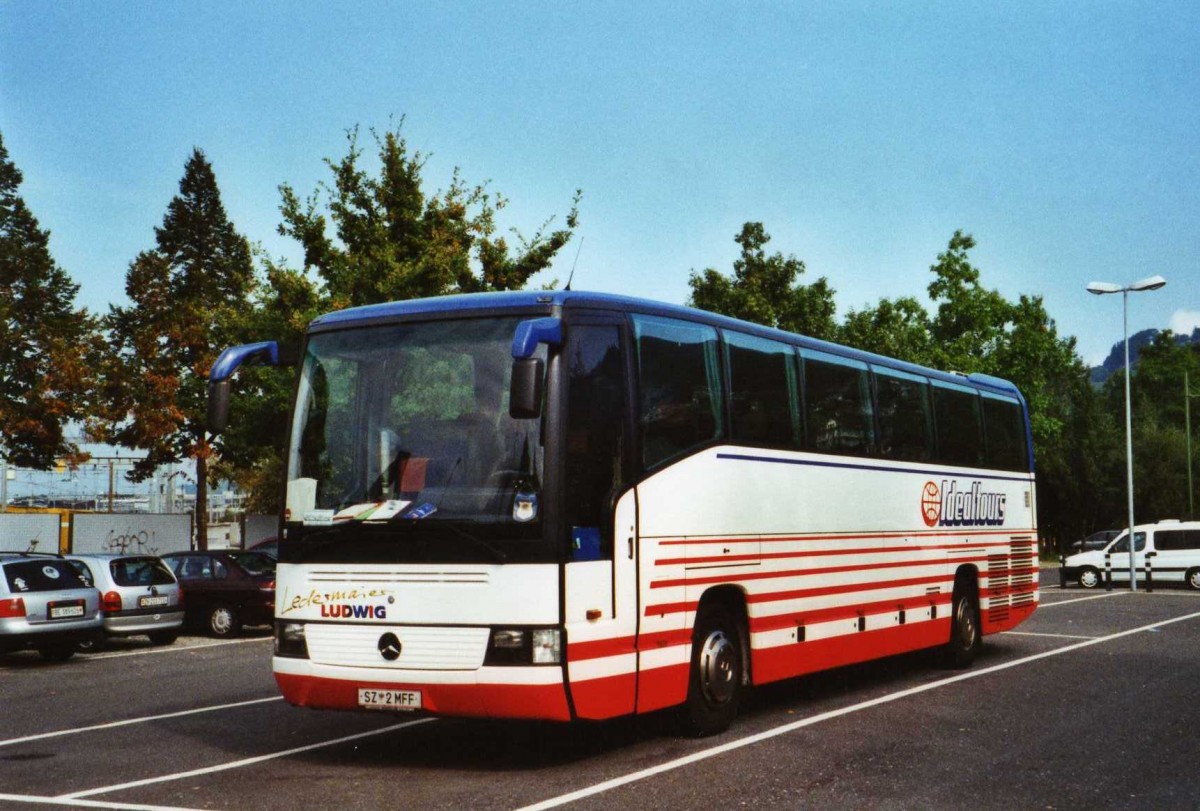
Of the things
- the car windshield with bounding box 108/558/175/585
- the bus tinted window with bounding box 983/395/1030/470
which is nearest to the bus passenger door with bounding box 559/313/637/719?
the bus tinted window with bounding box 983/395/1030/470

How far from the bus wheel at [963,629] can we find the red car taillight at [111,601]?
12.6 m

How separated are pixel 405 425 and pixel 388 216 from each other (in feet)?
78.3

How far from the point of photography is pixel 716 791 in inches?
316

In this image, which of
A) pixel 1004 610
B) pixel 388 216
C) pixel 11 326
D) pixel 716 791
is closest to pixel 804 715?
pixel 716 791

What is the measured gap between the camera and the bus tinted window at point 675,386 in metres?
9.70

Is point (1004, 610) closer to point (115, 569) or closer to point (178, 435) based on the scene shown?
point (115, 569)

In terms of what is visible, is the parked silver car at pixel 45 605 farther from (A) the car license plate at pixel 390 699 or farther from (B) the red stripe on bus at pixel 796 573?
(B) the red stripe on bus at pixel 796 573

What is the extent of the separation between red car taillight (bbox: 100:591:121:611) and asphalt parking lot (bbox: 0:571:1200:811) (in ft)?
15.7

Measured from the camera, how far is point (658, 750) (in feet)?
32.0

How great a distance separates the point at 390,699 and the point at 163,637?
14506 mm

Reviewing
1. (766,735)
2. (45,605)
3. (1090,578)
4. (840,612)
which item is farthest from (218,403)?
(1090,578)

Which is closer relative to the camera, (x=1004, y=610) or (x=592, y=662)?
(x=592, y=662)

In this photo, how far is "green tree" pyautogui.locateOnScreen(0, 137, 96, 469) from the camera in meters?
46.4

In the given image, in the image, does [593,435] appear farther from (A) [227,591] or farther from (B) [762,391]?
(A) [227,591]
